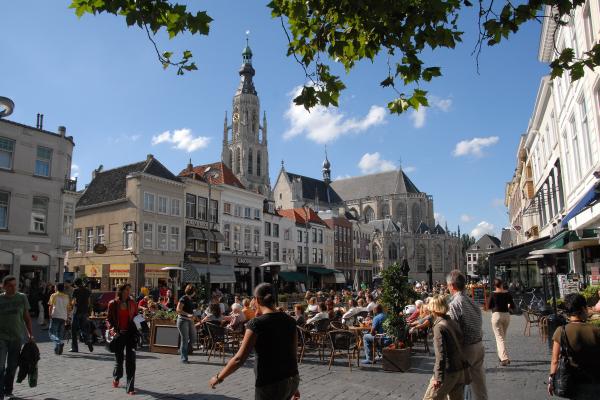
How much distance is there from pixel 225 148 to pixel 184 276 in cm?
6699

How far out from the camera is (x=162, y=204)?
3350 cm

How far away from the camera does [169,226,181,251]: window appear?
111 ft

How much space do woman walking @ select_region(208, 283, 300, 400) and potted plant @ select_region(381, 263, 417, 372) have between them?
5.60 m

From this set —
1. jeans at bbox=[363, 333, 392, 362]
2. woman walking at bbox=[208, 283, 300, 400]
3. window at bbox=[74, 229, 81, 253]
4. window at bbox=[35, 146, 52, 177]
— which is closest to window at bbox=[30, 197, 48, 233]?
window at bbox=[35, 146, 52, 177]

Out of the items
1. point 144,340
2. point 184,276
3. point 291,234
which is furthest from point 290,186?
point 144,340

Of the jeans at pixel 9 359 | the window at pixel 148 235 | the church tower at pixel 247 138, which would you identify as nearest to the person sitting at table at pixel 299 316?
the jeans at pixel 9 359

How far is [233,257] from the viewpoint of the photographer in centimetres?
3978

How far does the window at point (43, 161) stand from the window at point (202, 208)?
12.7 meters

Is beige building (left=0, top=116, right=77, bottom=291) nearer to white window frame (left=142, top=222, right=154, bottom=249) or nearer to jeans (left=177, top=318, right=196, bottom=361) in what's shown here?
white window frame (left=142, top=222, right=154, bottom=249)

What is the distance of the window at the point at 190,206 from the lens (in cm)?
3559

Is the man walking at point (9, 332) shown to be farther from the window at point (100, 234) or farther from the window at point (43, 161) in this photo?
the window at point (100, 234)

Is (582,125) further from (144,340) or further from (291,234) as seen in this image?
(291,234)

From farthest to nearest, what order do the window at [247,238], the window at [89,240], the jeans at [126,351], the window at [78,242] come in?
the window at [247,238] → the window at [78,242] → the window at [89,240] → the jeans at [126,351]

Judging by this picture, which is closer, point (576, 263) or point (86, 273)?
point (576, 263)
